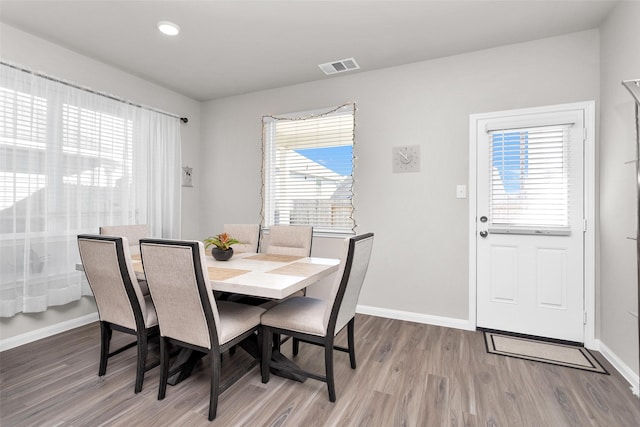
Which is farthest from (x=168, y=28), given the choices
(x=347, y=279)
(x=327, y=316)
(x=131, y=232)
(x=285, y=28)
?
(x=327, y=316)

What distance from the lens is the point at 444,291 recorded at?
3.22 meters

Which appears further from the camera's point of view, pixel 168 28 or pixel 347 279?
pixel 168 28

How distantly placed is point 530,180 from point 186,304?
289 centimetres

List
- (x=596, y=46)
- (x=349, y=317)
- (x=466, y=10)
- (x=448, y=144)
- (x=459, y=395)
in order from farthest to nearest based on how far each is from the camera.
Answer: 1. (x=448, y=144)
2. (x=596, y=46)
3. (x=466, y=10)
4. (x=349, y=317)
5. (x=459, y=395)

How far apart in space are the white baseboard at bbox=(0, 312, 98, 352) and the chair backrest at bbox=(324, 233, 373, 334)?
8.74 feet

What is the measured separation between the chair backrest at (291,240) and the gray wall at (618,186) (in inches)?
90.2

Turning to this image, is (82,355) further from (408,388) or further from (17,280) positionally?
(408,388)

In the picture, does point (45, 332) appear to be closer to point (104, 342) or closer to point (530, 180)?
point (104, 342)

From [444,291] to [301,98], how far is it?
104 inches

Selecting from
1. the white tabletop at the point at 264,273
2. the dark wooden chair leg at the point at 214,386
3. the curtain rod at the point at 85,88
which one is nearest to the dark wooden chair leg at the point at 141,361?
the white tabletop at the point at 264,273

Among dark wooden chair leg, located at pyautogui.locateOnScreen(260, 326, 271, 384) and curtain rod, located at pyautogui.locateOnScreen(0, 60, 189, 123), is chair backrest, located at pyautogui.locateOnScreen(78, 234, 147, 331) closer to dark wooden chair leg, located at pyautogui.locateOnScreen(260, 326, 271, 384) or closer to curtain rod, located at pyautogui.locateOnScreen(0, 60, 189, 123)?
dark wooden chair leg, located at pyautogui.locateOnScreen(260, 326, 271, 384)

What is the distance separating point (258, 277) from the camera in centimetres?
198

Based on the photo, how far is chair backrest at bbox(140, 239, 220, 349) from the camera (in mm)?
1665

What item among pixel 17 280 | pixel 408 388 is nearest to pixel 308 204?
pixel 408 388
